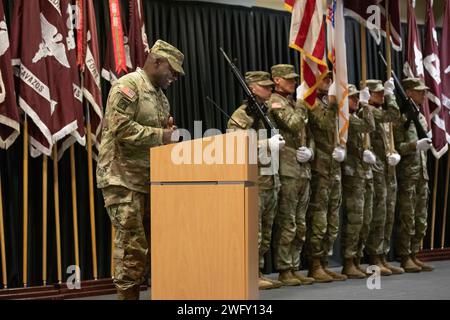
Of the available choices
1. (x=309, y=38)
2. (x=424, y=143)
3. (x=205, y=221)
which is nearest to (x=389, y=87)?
(x=424, y=143)

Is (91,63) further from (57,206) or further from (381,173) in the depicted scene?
(381,173)

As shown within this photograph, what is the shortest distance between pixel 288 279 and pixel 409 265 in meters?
1.50

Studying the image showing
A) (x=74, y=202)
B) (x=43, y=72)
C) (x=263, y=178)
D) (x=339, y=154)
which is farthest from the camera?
(x=339, y=154)

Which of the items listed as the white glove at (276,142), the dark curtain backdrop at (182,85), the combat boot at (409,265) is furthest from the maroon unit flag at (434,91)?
the white glove at (276,142)

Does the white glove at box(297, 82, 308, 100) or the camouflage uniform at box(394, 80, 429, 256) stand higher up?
the white glove at box(297, 82, 308, 100)

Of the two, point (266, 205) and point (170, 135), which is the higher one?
point (170, 135)

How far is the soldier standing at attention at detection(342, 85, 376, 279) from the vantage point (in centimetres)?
634

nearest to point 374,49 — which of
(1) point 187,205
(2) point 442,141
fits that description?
(2) point 442,141

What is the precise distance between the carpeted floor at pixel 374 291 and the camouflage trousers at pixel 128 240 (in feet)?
3.88

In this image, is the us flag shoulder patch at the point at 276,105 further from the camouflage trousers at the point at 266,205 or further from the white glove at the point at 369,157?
the white glove at the point at 369,157

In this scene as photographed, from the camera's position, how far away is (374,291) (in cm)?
545

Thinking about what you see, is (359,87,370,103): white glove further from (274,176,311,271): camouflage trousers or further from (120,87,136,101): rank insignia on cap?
(120,87,136,101): rank insignia on cap

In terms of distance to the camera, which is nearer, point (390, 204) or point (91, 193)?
point (91, 193)

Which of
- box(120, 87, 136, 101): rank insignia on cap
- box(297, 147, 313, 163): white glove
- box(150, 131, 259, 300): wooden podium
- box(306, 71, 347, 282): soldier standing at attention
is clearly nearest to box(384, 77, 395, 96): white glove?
box(306, 71, 347, 282): soldier standing at attention
